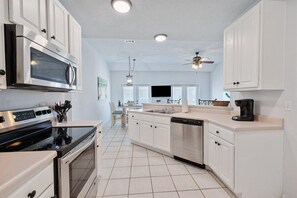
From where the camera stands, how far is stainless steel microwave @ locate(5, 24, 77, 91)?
113 centimetres

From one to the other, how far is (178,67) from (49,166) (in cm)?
821

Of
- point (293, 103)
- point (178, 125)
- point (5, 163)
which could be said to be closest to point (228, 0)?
point (293, 103)

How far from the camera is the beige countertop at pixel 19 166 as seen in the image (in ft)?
2.35

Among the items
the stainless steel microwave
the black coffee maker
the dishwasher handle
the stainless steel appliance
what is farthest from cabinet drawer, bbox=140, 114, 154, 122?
the stainless steel microwave

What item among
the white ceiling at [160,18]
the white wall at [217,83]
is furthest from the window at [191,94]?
the white ceiling at [160,18]

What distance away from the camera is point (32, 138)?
1509mm

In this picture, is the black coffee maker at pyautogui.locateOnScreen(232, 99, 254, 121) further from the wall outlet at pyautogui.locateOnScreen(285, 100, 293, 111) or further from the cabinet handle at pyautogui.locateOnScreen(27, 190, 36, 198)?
the cabinet handle at pyautogui.locateOnScreen(27, 190, 36, 198)

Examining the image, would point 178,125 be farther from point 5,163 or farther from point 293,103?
point 5,163

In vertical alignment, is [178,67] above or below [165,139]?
above

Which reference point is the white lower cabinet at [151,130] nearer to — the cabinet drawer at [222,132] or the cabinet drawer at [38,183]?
the cabinet drawer at [222,132]

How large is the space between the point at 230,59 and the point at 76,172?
2468 millimetres

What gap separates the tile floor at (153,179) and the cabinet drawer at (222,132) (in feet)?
2.29

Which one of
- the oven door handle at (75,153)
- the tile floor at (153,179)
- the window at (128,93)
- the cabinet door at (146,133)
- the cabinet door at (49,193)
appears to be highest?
the window at (128,93)

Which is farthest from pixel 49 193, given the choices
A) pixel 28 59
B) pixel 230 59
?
pixel 230 59
